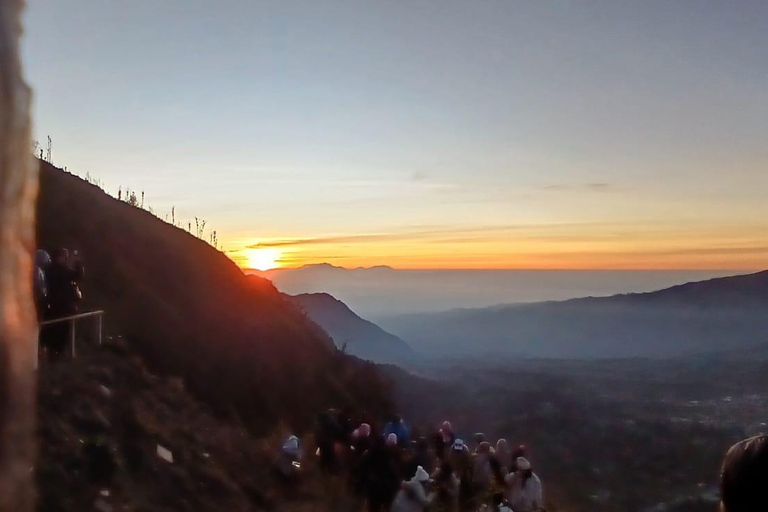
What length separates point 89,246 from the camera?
906 inches

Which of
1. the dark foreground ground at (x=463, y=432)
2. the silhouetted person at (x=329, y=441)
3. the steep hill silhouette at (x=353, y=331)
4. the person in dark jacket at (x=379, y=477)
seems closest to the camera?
the dark foreground ground at (x=463, y=432)

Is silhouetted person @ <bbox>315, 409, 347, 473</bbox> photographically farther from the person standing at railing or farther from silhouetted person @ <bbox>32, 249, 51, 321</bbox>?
silhouetted person @ <bbox>32, 249, 51, 321</bbox>

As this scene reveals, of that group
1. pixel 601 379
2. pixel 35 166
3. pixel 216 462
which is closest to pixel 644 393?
pixel 601 379

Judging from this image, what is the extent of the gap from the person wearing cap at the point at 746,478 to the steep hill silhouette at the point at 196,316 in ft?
58.1

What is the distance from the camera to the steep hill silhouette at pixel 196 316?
2108 cm

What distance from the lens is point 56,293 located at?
11539 mm

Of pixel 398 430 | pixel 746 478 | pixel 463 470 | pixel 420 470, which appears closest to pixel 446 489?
pixel 420 470

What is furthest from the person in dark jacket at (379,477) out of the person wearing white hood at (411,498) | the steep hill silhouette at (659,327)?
the steep hill silhouette at (659,327)

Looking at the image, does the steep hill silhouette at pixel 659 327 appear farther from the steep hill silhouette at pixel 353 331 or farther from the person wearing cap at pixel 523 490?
the person wearing cap at pixel 523 490

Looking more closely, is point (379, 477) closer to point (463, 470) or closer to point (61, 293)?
point (463, 470)

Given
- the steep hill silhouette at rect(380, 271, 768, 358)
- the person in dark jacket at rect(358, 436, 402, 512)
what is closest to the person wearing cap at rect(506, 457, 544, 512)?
the person in dark jacket at rect(358, 436, 402, 512)

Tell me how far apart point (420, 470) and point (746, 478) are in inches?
371

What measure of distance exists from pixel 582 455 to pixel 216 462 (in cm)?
3449

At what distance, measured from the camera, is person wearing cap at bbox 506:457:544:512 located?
1188cm
